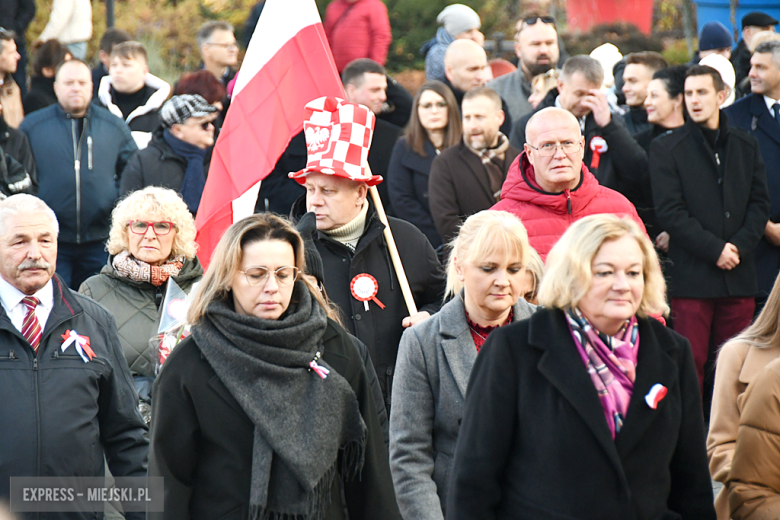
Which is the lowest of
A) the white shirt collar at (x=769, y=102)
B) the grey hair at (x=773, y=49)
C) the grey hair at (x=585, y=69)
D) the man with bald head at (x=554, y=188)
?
the man with bald head at (x=554, y=188)

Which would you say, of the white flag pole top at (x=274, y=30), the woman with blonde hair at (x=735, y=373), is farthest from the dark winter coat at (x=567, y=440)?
the white flag pole top at (x=274, y=30)

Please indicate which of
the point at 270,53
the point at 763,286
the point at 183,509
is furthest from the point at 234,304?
the point at 763,286

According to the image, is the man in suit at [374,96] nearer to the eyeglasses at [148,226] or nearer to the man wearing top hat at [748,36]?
the eyeglasses at [148,226]

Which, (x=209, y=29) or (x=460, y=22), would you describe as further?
(x=460, y=22)

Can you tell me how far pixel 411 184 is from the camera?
7.93 m

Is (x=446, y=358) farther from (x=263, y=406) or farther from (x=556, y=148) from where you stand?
(x=556, y=148)

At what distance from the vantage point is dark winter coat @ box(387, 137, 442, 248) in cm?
785

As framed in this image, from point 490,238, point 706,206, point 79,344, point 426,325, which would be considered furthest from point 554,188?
point 79,344

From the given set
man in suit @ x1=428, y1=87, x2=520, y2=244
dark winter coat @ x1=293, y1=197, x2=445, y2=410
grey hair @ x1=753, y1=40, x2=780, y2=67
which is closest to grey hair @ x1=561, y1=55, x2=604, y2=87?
man in suit @ x1=428, y1=87, x2=520, y2=244

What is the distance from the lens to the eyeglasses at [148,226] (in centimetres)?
573

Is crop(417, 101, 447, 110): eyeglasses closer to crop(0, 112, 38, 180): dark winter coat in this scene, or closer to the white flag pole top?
the white flag pole top

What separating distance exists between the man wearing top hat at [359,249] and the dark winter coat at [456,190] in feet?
5.85

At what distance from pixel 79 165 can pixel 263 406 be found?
523 cm

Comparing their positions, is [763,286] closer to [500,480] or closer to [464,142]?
[464,142]
